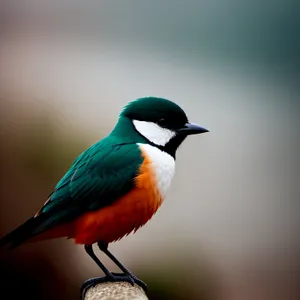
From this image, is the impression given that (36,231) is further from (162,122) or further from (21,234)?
(162,122)

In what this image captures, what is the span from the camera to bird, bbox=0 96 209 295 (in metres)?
1.31

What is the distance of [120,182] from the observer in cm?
135

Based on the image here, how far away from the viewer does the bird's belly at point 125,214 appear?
132 cm

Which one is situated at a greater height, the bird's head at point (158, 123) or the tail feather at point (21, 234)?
the bird's head at point (158, 123)

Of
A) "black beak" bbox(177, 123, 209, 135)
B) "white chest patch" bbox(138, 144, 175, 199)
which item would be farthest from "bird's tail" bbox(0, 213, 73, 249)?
"black beak" bbox(177, 123, 209, 135)

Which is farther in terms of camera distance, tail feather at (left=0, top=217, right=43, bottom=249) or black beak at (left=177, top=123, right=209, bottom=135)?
black beak at (left=177, top=123, right=209, bottom=135)

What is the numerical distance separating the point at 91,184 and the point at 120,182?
72 mm

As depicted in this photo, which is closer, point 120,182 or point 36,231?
point 36,231

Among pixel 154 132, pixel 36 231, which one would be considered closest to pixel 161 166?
pixel 154 132

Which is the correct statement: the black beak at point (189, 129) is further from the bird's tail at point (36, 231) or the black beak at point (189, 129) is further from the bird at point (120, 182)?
the bird's tail at point (36, 231)

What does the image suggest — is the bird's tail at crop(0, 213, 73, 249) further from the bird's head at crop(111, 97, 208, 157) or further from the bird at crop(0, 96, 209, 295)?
the bird's head at crop(111, 97, 208, 157)

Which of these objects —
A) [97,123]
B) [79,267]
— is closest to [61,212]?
[79,267]

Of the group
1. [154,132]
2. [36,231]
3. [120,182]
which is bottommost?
[36,231]

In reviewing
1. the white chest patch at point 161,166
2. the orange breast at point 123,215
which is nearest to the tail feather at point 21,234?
the orange breast at point 123,215
